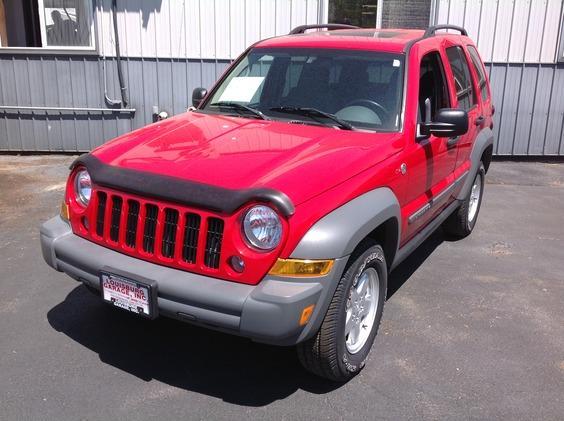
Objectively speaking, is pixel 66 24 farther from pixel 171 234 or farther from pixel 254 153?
pixel 171 234

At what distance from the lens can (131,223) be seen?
124 inches

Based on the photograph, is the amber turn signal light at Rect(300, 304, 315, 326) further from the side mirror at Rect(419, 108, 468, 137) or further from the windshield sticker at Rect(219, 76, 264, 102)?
the windshield sticker at Rect(219, 76, 264, 102)

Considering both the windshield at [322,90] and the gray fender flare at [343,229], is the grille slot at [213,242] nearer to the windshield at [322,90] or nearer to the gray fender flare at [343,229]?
the gray fender flare at [343,229]

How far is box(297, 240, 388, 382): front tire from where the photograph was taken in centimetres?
302

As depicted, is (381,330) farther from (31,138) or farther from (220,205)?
(31,138)

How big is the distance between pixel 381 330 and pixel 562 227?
3.42 metres

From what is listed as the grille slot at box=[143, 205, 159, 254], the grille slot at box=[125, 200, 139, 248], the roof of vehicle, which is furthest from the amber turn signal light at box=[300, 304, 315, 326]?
the roof of vehicle

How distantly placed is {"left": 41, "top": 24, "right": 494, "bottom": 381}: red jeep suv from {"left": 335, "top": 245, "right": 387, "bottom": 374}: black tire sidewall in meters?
0.01

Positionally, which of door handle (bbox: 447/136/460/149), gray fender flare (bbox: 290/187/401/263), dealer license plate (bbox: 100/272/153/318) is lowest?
dealer license plate (bbox: 100/272/153/318)

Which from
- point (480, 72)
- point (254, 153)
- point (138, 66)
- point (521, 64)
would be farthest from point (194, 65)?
point (254, 153)

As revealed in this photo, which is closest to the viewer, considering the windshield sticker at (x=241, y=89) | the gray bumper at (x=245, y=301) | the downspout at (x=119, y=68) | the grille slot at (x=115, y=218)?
the gray bumper at (x=245, y=301)

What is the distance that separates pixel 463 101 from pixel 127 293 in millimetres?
3417

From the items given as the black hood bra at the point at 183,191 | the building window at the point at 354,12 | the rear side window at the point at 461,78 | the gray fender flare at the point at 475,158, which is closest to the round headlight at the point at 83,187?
the black hood bra at the point at 183,191

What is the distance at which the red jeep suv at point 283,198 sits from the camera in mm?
2789
